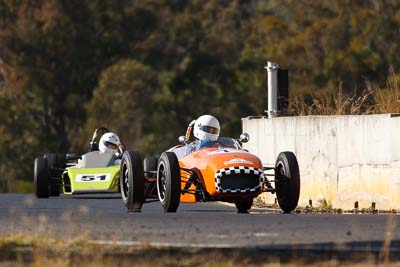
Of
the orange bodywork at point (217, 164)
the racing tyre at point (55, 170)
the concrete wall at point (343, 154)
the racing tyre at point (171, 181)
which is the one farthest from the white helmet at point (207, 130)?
the racing tyre at point (55, 170)

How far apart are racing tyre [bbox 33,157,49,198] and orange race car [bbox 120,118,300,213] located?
8357 millimetres

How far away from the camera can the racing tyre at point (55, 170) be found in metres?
31.7

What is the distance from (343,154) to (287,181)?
9.98 feet

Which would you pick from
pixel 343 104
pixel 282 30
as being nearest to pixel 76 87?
pixel 282 30

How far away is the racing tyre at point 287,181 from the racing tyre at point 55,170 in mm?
10931

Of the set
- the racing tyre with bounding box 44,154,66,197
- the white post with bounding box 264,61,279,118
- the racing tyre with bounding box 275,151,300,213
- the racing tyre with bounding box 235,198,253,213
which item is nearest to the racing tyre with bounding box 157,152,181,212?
the racing tyre with bounding box 275,151,300,213

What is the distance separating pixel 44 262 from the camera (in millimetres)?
11797

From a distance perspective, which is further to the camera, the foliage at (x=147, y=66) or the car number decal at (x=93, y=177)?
the foliage at (x=147, y=66)

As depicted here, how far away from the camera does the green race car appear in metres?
30.5

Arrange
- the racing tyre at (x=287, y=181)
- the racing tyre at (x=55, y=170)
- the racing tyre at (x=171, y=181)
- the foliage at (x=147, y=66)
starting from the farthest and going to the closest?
the foliage at (x=147, y=66), the racing tyre at (x=55, y=170), the racing tyre at (x=287, y=181), the racing tyre at (x=171, y=181)

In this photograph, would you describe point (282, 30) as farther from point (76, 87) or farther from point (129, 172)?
point (129, 172)

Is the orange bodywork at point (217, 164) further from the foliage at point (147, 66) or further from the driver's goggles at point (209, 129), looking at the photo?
the foliage at point (147, 66)

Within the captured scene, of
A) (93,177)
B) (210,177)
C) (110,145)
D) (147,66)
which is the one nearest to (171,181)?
(210,177)

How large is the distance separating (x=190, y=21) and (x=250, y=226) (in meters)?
51.5
